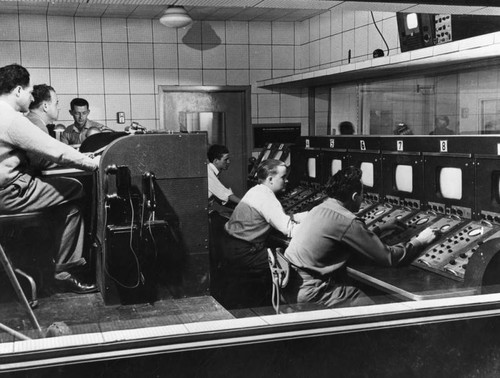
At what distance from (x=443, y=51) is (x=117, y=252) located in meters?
2.30

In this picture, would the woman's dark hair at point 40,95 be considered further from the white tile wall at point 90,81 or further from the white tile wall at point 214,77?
the white tile wall at point 214,77

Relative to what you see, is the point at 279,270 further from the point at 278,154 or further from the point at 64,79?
the point at 64,79

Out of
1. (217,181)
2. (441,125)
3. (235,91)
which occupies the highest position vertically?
(235,91)

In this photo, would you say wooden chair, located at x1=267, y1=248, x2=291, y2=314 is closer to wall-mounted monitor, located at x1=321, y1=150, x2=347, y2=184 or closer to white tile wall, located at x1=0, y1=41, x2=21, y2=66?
wall-mounted monitor, located at x1=321, y1=150, x2=347, y2=184

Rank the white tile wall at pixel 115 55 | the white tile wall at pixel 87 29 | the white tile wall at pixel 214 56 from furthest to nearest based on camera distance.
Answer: the white tile wall at pixel 214 56, the white tile wall at pixel 115 55, the white tile wall at pixel 87 29

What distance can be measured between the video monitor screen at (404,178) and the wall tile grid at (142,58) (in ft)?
13.1

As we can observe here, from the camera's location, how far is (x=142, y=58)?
7129 millimetres

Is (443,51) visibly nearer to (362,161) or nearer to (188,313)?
(362,161)

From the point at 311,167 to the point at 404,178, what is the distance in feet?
3.70

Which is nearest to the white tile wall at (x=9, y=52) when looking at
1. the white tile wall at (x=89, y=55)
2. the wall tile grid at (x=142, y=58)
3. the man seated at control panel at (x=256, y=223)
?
the wall tile grid at (x=142, y=58)

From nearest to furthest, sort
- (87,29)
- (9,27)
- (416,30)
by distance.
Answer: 1. (416,30)
2. (9,27)
3. (87,29)

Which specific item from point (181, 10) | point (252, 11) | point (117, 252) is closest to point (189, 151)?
point (117, 252)

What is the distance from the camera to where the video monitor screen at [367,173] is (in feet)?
12.4

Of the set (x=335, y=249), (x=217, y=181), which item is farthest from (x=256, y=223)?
(x=217, y=181)
